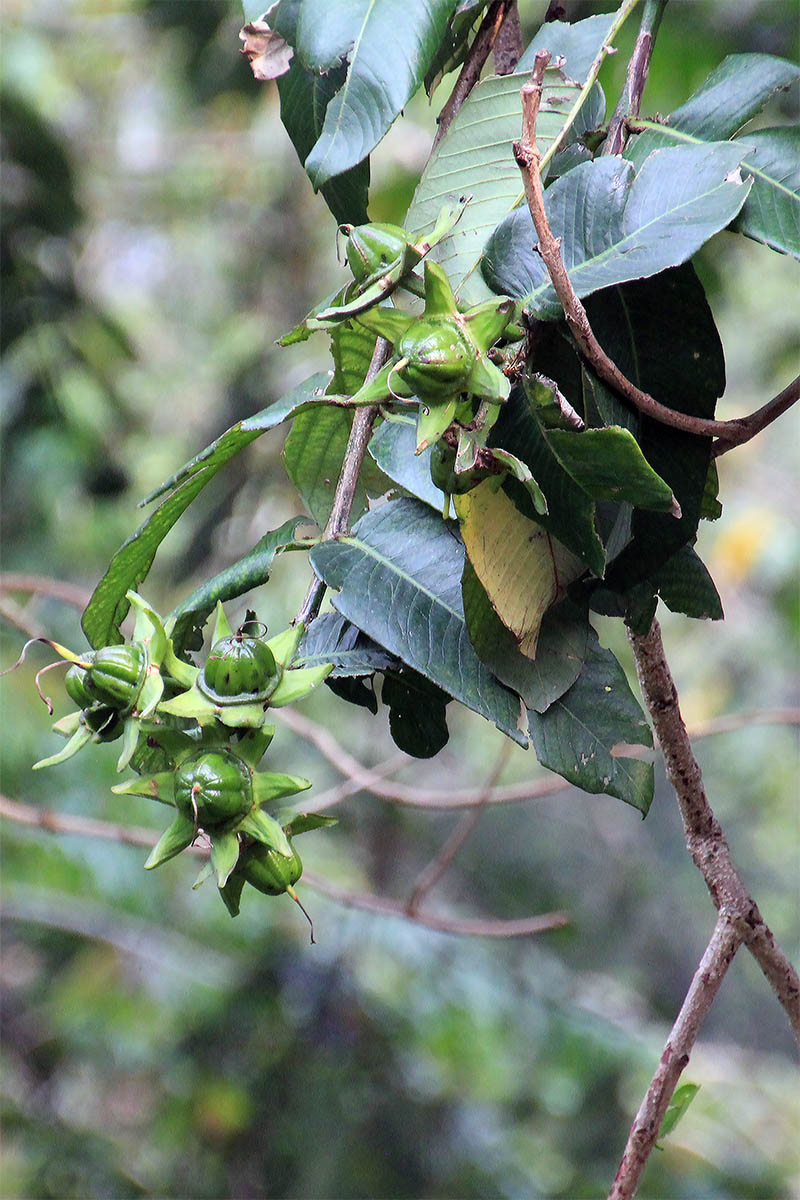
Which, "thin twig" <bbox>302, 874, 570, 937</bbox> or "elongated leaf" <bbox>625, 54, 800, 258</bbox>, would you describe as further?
"thin twig" <bbox>302, 874, 570, 937</bbox>

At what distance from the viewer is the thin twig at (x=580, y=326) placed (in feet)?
1.18

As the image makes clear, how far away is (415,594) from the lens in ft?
1.53

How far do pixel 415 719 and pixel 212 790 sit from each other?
0.15 metres

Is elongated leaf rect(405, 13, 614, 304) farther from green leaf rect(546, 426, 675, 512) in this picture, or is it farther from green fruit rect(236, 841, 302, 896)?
green fruit rect(236, 841, 302, 896)

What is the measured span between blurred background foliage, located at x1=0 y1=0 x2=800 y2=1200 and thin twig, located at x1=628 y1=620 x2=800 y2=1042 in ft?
1.95

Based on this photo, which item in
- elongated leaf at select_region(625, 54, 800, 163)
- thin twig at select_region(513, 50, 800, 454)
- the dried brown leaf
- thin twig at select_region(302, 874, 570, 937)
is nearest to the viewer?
thin twig at select_region(513, 50, 800, 454)

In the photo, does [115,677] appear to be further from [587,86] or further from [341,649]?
[587,86]

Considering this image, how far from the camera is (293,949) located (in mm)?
1939

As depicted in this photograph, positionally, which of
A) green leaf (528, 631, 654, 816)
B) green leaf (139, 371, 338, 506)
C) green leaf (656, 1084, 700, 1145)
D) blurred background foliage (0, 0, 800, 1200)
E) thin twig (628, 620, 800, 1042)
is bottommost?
blurred background foliage (0, 0, 800, 1200)

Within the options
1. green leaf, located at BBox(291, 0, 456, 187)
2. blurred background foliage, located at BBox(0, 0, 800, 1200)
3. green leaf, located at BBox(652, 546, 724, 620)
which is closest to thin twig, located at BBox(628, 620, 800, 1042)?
green leaf, located at BBox(652, 546, 724, 620)

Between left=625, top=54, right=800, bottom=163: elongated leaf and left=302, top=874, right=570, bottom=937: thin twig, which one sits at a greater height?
left=625, top=54, right=800, bottom=163: elongated leaf

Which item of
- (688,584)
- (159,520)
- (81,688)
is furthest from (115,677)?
(688,584)

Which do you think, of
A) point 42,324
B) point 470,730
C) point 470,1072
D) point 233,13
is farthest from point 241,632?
point 470,730

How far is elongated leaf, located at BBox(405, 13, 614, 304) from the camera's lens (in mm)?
475
